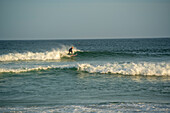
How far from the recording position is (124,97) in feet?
29.5

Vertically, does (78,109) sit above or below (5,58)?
below

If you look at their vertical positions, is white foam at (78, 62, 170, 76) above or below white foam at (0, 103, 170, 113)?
above

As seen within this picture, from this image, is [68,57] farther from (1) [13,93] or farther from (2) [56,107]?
(2) [56,107]

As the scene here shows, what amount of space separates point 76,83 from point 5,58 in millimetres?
16507

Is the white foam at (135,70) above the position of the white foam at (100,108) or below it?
above

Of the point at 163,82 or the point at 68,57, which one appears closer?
the point at 163,82

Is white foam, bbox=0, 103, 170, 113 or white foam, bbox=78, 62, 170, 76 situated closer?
white foam, bbox=0, 103, 170, 113

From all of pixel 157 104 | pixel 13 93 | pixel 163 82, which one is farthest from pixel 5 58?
pixel 157 104

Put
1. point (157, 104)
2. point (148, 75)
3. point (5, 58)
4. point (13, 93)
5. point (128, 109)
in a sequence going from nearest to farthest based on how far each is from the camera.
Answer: point (128, 109) → point (157, 104) → point (13, 93) → point (148, 75) → point (5, 58)

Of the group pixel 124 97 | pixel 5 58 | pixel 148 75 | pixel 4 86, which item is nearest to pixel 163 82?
pixel 148 75

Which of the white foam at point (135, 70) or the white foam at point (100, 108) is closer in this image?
the white foam at point (100, 108)

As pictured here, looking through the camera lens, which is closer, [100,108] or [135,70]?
[100,108]

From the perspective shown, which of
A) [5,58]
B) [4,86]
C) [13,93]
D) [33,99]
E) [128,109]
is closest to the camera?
[128,109]

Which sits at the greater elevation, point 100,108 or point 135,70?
point 135,70
